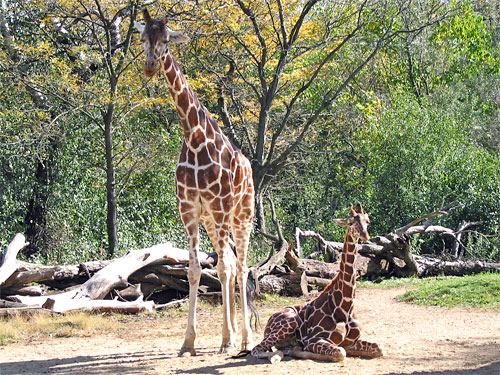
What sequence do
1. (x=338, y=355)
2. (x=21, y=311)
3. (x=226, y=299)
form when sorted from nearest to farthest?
(x=338, y=355) → (x=226, y=299) → (x=21, y=311)

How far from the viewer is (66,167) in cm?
1593

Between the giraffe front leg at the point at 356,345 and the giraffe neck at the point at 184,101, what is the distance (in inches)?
121

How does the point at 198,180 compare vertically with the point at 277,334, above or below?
above

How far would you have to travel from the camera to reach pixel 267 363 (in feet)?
23.0

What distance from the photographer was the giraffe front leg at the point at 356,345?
716cm

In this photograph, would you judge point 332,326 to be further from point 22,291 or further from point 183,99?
point 22,291

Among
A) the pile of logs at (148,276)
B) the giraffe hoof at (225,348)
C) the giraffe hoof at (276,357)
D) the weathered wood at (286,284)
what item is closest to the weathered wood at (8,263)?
the pile of logs at (148,276)

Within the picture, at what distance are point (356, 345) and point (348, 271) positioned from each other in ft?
2.83

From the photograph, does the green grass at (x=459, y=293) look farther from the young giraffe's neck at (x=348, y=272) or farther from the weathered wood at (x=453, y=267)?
the young giraffe's neck at (x=348, y=272)

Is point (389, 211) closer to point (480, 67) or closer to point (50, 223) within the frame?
point (50, 223)

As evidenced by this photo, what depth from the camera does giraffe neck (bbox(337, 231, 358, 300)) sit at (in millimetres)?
7188

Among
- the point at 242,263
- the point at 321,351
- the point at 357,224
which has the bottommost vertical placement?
the point at 321,351

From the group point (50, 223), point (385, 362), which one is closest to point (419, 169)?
point (50, 223)

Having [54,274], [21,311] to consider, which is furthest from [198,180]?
[54,274]
